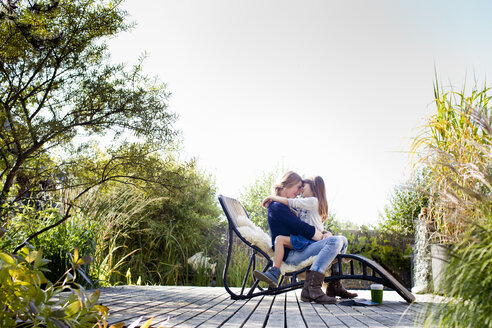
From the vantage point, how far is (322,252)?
146 inches

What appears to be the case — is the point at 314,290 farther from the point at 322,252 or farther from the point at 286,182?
the point at 286,182

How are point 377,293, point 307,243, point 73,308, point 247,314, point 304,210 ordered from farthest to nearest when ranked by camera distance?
point 304,210 → point 307,243 → point 377,293 → point 247,314 → point 73,308

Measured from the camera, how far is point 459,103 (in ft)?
14.3

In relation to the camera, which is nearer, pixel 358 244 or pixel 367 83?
pixel 358 244

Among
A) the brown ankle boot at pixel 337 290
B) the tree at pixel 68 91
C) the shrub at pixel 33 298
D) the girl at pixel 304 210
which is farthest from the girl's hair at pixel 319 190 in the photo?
the shrub at pixel 33 298

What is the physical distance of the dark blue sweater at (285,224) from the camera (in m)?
3.97

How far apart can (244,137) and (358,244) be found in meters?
3.31

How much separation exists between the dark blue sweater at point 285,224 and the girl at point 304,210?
0.20 feet

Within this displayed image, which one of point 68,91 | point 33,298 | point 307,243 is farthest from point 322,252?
point 68,91

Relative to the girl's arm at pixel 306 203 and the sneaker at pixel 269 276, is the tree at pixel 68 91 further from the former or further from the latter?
the sneaker at pixel 269 276

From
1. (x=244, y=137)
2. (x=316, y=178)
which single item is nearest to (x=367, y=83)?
(x=244, y=137)

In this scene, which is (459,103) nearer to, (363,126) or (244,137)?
(244,137)

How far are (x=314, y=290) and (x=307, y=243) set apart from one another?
19.9 inches

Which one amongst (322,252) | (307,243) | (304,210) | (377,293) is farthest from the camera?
(304,210)
